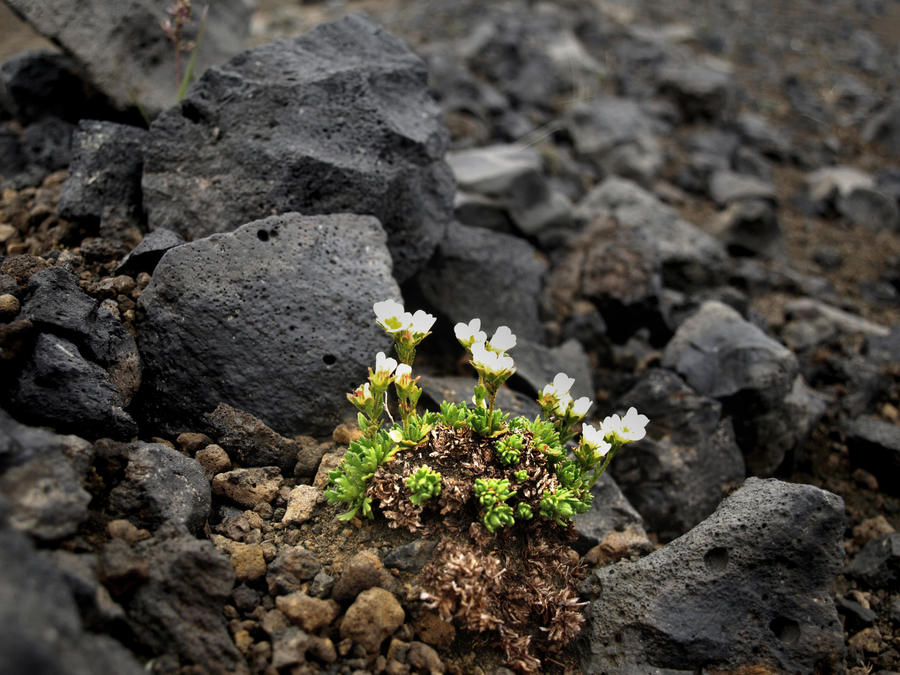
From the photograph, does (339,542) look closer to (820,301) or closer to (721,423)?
(721,423)

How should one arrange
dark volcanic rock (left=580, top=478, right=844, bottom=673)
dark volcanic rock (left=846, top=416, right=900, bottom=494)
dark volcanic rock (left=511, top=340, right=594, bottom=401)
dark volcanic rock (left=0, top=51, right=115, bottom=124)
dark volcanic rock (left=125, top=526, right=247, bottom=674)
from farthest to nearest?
dark volcanic rock (left=0, top=51, right=115, bottom=124) < dark volcanic rock (left=846, top=416, right=900, bottom=494) < dark volcanic rock (left=511, top=340, right=594, bottom=401) < dark volcanic rock (left=580, top=478, right=844, bottom=673) < dark volcanic rock (left=125, top=526, right=247, bottom=674)

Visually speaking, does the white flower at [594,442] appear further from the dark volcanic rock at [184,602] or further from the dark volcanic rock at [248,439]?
the dark volcanic rock at [184,602]

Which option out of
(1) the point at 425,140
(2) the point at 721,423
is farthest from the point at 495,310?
(2) the point at 721,423

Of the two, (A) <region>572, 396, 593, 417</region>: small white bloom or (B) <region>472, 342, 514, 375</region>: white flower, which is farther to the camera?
(A) <region>572, 396, 593, 417</region>: small white bloom

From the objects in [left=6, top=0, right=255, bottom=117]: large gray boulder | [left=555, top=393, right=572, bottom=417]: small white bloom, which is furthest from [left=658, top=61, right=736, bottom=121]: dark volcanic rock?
[left=555, top=393, right=572, bottom=417]: small white bloom

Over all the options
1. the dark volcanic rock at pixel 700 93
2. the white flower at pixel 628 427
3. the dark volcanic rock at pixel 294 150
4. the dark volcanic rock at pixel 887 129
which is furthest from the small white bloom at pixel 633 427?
the dark volcanic rock at pixel 887 129

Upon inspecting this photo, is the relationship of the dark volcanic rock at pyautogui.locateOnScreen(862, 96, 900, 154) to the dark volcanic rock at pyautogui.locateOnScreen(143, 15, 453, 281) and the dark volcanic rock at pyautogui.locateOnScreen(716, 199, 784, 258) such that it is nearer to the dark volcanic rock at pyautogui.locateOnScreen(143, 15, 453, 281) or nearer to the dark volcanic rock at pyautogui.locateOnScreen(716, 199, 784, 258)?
the dark volcanic rock at pyautogui.locateOnScreen(716, 199, 784, 258)
